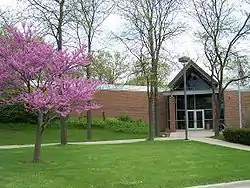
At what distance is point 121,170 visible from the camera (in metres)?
14.3

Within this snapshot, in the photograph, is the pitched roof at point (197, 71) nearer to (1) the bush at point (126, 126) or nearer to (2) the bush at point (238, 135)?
(1) the bush at point (126, 126)

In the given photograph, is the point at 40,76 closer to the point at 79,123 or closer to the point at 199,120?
the point at 79,123

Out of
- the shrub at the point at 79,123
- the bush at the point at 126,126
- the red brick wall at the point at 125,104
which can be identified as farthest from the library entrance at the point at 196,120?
the shrub at the point at 79,123

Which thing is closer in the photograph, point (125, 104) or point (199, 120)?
point (199, 120)

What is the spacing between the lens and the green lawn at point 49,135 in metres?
32.8

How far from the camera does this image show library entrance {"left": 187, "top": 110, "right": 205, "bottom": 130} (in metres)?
50.6

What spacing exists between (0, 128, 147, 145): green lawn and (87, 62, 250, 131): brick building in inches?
316

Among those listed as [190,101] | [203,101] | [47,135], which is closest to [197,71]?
[203,101]

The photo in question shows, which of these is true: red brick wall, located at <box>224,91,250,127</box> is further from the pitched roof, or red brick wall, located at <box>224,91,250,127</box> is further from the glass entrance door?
the pitched roof

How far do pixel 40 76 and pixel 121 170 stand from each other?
4.46 meters

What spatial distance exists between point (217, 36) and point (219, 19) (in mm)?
1238

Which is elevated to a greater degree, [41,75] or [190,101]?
[190,101]

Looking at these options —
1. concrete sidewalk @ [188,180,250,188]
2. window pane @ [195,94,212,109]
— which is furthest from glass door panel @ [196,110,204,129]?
concrete sidewalk @ [188,180,250,188]

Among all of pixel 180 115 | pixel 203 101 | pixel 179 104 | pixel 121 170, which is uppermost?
pixel 203 101
